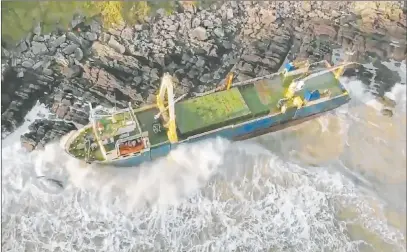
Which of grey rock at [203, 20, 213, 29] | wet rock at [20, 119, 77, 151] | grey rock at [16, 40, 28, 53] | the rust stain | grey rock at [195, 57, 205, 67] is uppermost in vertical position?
grey rock at [16, 40, 28, 53]

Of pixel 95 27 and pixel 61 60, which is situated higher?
pixel 95 27

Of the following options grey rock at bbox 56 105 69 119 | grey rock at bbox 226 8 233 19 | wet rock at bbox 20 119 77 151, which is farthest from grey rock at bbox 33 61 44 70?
grey rock at bbox 226 8 233 19

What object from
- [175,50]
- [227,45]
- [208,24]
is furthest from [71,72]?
[227,45]

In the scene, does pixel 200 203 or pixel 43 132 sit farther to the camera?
pixel 43 132

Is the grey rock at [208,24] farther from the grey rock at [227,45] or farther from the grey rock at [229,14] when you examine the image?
the grey rock at [227,45]

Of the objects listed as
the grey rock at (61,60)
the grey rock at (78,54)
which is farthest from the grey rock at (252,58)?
the grey rock at (61,60)

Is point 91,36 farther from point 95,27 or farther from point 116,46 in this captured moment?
point 116,46

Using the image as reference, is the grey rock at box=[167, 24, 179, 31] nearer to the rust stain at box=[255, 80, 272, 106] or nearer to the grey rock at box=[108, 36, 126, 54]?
the grey rock at box=[108, 36, 126, 54]
